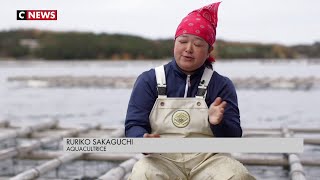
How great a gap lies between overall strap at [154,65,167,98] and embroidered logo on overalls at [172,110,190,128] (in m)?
0.09

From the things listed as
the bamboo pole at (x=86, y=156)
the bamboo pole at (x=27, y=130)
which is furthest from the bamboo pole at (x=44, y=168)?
the bamboo pole at (x=27, y=130)

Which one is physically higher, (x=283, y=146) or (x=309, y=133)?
(x=283, y=146)

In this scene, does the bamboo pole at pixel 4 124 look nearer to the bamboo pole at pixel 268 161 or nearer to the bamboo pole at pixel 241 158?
the bamboo pole at pixel 241 158

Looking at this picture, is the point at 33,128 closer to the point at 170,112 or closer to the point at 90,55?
the point at 170,112

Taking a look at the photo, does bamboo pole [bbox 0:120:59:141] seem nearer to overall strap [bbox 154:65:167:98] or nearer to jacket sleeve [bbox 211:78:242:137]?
overall strap [bbox 154:65:167:98]

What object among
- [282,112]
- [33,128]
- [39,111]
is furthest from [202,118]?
[39,111]

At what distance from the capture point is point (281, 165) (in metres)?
4.32

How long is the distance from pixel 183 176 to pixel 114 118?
8.67m

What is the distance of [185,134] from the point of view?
2070mm

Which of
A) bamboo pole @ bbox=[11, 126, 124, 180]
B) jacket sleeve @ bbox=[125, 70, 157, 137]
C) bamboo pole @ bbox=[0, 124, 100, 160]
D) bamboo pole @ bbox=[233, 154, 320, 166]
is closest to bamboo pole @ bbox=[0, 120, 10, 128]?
bamboo pole @ bbox=[0, 124, 100, 160]

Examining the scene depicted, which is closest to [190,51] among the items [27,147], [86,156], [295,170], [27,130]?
[295,170]

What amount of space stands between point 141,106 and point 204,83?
0.27m

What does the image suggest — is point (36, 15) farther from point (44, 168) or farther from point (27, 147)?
point (27, 147)

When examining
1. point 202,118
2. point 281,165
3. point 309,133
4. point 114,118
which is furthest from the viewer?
point 114,118
